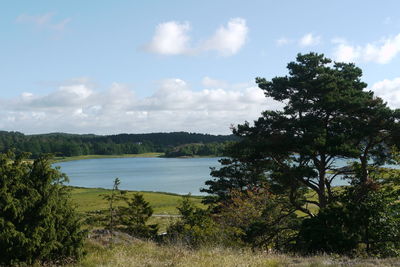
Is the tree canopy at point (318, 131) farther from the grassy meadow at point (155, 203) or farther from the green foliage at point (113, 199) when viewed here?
the grassy meadow at point (155, 203)

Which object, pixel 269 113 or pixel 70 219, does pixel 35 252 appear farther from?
pixel 269 113

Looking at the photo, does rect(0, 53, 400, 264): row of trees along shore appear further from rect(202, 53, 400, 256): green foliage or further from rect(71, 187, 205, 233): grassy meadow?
rect(71, 187, 205, 233): grassy meadow

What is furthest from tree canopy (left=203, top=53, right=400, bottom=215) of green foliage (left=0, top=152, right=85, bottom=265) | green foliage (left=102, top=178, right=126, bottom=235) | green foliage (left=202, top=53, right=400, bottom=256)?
green foliage (left=0, top=152, right=85, bottom=265)

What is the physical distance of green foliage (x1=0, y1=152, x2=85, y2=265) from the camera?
9469 millimetres

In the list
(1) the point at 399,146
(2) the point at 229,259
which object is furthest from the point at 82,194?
(2) the point at 229,259

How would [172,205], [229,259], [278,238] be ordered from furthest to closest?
[172,205], [278,238], [229,259]

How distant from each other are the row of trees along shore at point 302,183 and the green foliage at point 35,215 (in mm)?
26

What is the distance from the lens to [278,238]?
70.1 feet

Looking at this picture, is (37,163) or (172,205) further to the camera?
(172,205)

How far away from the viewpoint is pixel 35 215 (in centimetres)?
995

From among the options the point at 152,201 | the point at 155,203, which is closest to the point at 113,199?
the point at 155,203

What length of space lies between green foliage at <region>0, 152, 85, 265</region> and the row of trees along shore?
1.0 inches

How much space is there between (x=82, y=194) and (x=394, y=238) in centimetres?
6503

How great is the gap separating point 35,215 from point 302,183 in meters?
16.2
